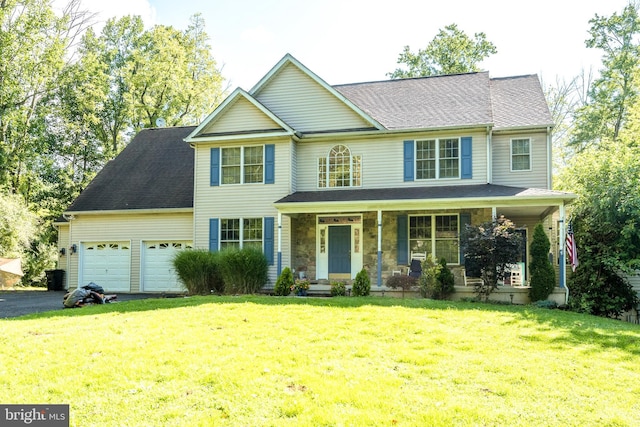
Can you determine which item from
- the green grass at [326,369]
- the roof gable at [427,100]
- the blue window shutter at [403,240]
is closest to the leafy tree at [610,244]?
the roof gable at [427,100]

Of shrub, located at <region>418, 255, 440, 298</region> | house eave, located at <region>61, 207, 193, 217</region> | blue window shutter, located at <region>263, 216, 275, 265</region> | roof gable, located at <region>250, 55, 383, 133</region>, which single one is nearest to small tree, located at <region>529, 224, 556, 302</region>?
shrub, located at <region>418, 255, 440, 298</region>

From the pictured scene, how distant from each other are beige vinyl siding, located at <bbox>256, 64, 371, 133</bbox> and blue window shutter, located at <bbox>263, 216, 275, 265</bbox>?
10.8 feet

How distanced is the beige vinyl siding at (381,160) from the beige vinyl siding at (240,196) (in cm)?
66

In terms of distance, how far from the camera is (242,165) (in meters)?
17.1

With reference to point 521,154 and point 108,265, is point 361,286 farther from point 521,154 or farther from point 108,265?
point 108,265

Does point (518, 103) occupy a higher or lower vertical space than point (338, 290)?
higher

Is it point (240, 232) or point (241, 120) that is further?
point (241, 120)

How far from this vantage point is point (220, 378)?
221 inches

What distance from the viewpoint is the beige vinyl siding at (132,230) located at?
1850 cm

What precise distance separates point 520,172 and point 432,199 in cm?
367

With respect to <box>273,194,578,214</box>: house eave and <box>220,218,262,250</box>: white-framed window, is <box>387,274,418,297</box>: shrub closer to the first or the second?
<box>273,194,578,214</box>: house eave

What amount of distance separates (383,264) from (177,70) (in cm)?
2090

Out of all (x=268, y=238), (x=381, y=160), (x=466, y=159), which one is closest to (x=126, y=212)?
(x=268, y=238)

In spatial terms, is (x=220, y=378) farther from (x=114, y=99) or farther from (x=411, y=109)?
(x=114, y=99)
